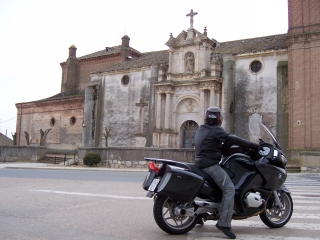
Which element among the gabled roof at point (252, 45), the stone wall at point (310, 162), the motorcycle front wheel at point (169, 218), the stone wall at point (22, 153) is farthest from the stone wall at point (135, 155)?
the motorcycle front wheel at point (169, 218)

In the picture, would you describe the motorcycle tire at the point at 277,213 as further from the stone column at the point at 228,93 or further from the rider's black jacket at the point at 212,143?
the stone column at the point at 228,93

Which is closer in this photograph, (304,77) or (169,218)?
(169,218)

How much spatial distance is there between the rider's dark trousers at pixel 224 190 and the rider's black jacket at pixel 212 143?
98 mm

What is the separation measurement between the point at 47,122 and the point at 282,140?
90.4 ft

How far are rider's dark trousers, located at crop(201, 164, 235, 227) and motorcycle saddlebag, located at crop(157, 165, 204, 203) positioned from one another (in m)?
0.19

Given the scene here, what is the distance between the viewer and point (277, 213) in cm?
540

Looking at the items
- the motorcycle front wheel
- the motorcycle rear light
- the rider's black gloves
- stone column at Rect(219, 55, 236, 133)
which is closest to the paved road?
the motorcycle front wheel

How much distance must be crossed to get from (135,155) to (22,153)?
13.5m

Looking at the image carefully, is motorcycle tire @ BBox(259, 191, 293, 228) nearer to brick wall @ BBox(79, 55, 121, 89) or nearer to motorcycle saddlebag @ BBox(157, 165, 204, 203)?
motorcycle saddlebag @ BBox(157, 165, 204, 203)

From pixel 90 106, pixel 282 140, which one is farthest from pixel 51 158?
pixel 282 140

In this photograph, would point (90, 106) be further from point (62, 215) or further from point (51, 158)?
point (62, 215)

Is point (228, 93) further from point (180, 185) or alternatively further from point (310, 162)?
point (180, 185)

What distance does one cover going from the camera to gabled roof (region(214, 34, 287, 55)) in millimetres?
26781

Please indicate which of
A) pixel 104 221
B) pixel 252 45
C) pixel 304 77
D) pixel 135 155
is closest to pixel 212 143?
pixel 104 221
